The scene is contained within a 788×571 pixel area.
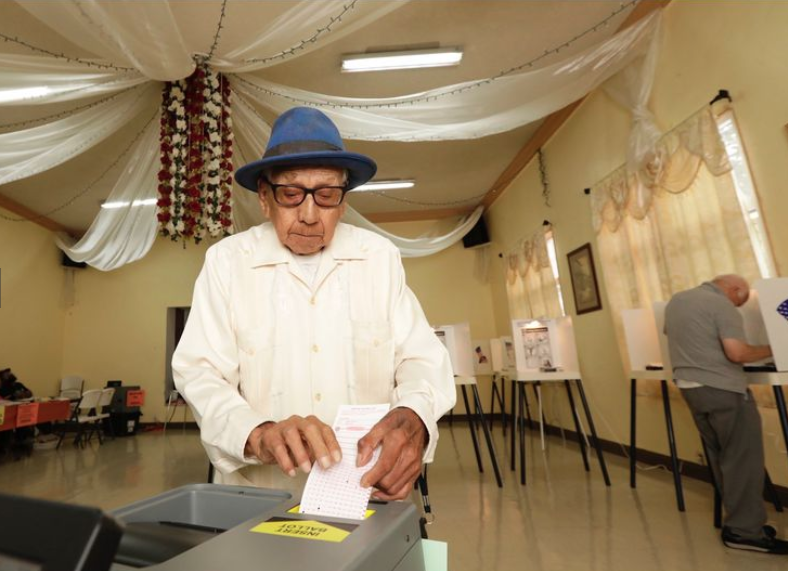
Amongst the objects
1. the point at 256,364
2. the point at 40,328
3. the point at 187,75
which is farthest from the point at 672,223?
the point at 40,328

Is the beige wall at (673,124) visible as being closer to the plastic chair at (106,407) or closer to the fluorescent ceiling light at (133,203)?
the fluorescent ceiling light at (133,203)

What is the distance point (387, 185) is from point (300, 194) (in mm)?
5575

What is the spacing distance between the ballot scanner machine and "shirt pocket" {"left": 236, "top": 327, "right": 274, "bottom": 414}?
41cm

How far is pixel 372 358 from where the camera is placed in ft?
3.62

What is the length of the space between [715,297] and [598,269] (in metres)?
2.07

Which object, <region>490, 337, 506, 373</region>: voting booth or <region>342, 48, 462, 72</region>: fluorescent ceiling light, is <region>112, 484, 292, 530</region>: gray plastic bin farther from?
<region>490, 337, 506, 373</region>: voting booth

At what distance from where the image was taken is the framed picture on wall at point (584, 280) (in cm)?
458

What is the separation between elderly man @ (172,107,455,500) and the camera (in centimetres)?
104

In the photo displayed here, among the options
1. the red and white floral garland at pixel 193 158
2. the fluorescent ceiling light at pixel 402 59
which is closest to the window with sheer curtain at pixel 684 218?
the fluorescent ceiling light at pixel 402 59

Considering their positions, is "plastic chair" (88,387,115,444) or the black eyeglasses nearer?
the black eyeglasses

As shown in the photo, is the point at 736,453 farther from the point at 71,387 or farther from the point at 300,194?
the point at 71,387

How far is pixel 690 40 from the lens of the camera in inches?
123

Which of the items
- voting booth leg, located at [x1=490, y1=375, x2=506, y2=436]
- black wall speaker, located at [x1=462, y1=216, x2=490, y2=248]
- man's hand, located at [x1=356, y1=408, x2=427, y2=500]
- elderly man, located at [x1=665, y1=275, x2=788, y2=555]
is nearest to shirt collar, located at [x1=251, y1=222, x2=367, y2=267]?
man's hand, located at [x1=356, y1=408, x2=427, y2=500]

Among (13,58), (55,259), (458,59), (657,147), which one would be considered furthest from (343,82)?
(55,259)
